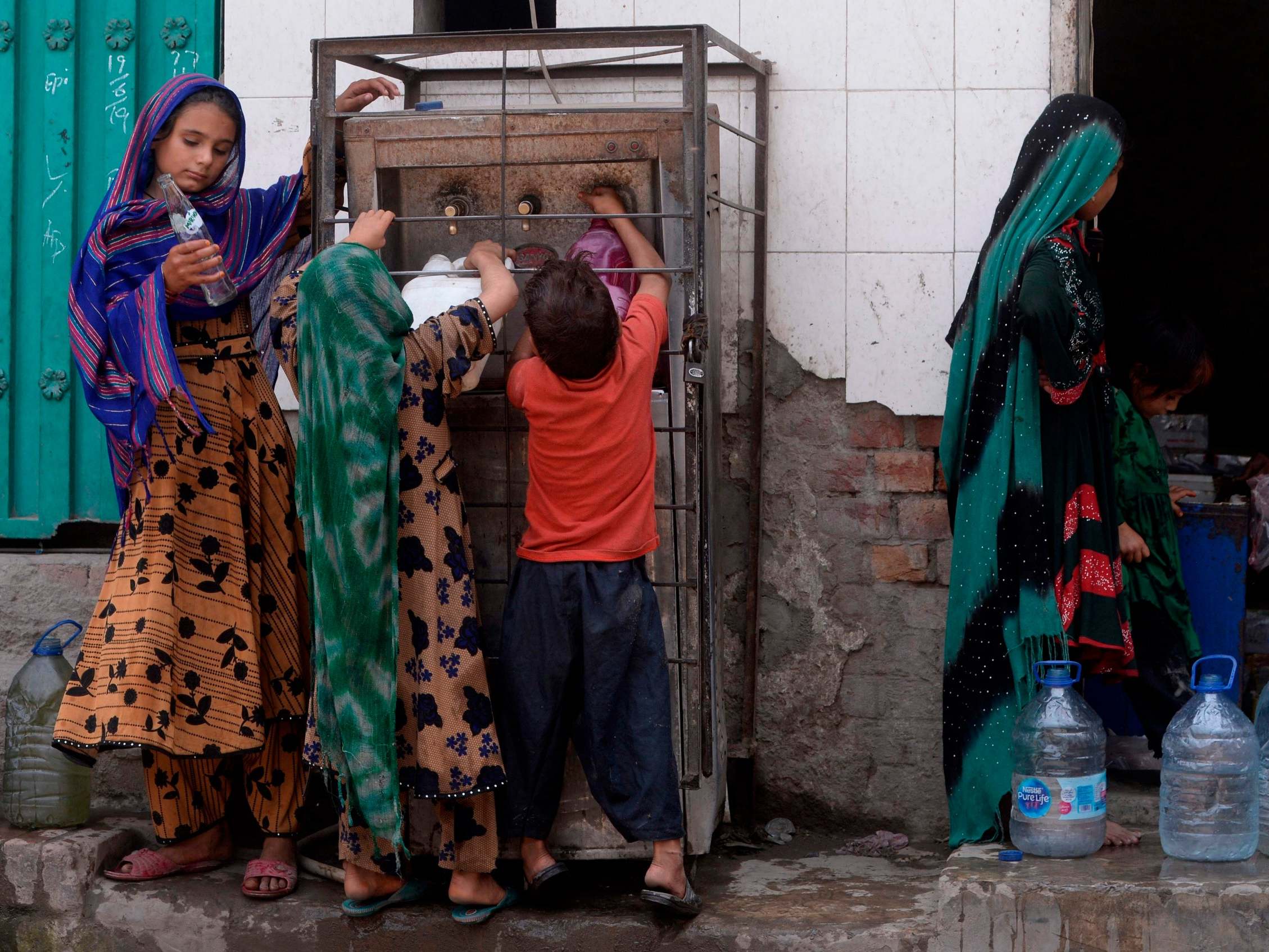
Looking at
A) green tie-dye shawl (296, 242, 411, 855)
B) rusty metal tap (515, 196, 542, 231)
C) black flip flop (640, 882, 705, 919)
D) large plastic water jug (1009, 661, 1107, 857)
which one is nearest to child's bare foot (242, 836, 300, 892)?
green tie-dye shawl (296, 242, 411, 855)

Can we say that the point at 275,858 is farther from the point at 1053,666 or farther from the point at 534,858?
the point at 1053,666

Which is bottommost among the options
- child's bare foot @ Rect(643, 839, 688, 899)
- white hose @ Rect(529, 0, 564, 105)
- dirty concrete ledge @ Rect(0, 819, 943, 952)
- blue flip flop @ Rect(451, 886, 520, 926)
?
dirty concrete ledge @ Rect(0, 819, 943, 952)

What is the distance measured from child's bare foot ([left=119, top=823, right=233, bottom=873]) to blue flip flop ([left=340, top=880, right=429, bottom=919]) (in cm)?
45

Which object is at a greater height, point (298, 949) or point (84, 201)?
point (84, 201)

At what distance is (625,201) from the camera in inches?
131

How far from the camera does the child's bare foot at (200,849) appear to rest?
3.54 meters

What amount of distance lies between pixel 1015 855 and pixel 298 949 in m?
1.69

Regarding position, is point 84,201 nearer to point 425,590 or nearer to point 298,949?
point 425,590

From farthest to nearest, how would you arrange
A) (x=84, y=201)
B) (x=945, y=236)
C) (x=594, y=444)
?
1. (x=84, y=201)
2. (x=945, y=236)
3. (x=594, y=444)

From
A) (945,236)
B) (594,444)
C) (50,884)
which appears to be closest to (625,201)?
(594,444)

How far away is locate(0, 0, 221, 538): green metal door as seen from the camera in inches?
157

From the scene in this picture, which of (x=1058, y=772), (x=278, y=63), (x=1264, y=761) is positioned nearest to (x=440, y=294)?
(x=278, y=63)

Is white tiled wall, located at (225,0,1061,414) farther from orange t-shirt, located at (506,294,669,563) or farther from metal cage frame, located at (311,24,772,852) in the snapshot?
orange t-shirt, located at (506,294,669,563)

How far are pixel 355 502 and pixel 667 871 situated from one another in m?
1.09
